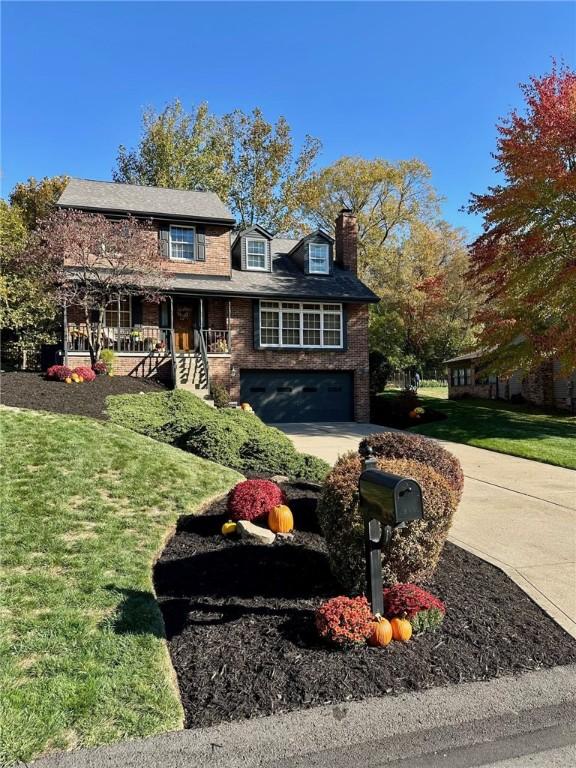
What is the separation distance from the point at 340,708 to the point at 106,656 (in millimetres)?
1406

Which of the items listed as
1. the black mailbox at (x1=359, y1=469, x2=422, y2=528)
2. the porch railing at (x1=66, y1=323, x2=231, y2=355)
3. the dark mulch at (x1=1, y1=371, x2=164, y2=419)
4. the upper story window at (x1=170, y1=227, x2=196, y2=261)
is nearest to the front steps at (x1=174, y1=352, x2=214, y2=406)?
the porch railing at (x1=66, y1=323, x2=231, y2=355)

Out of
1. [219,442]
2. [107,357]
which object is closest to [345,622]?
[219,442]

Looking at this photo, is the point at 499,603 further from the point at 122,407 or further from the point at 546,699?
the point at 122,407

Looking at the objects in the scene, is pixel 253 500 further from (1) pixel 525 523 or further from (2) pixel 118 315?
(2) pixel 118 315

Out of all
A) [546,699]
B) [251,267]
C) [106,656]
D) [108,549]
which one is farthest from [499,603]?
[251,267]

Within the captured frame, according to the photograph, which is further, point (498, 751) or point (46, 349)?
point (46, 349)

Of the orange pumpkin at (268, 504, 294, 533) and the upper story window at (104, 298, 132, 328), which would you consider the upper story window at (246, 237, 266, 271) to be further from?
the orange pumpkin at (268, 504, 294, 533)

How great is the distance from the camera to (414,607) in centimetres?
350

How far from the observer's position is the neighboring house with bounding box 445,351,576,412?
21203mm

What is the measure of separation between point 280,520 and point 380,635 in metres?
2.14

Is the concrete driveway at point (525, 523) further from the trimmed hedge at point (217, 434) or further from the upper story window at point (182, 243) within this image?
the upper story window at point (182, 243)

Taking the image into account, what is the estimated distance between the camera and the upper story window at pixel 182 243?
19094 mm

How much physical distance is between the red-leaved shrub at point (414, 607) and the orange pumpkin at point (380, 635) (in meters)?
0.16

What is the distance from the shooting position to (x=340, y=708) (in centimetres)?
282
